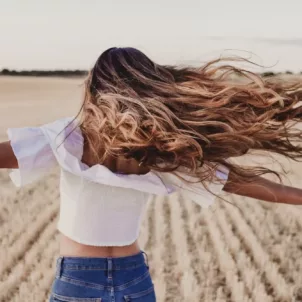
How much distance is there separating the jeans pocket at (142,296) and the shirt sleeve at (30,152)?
0.47 m

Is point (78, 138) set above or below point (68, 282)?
above

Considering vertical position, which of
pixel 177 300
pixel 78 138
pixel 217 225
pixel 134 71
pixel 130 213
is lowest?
pixel 217 225

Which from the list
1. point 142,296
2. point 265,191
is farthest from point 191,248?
point 142,296

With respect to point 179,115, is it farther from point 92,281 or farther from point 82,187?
point 92,281

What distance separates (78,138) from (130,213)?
0.92ft

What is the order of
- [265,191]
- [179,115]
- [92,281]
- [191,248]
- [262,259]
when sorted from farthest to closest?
[191,248] < [262,259] < [265,191] < [179,115] < [92,281]

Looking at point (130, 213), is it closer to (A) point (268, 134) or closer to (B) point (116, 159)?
(B) point (116, 159)

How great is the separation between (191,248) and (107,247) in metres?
3.42

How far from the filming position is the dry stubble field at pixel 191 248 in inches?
192

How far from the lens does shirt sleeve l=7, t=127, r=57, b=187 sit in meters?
2.46

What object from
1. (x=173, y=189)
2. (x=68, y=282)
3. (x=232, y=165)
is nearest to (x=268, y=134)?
(x=232, y=165)

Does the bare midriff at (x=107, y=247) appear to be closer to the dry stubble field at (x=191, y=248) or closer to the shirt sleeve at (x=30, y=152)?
the shirt sleeve at (x=30, y=152)

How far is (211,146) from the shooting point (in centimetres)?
268

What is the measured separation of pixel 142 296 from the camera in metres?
2.53
